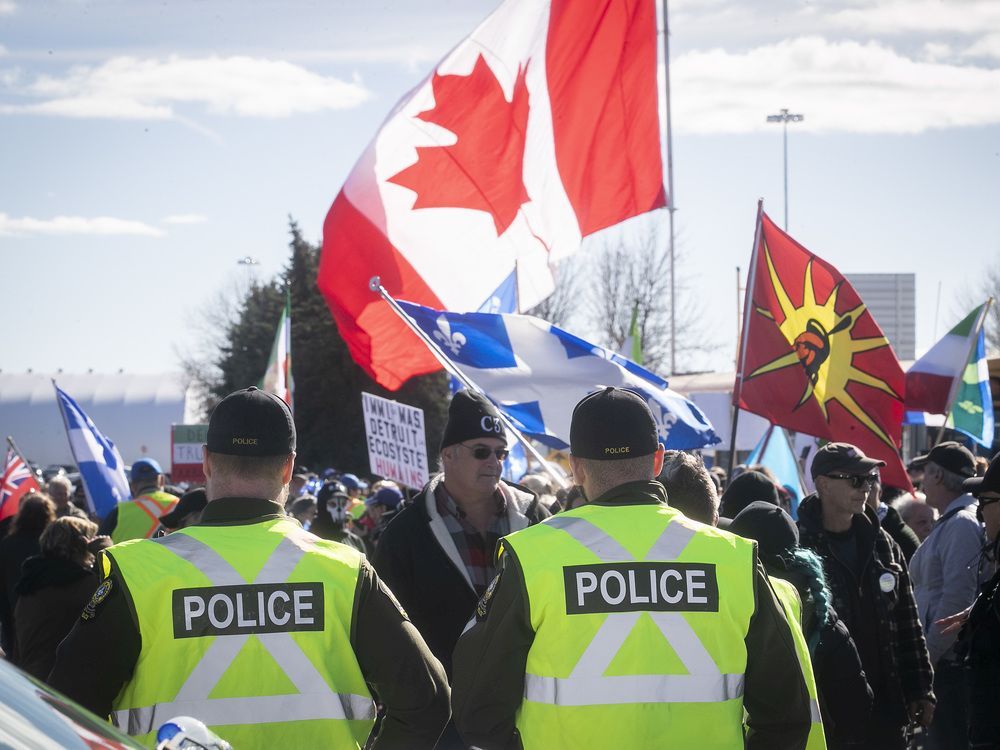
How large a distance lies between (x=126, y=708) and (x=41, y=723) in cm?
119

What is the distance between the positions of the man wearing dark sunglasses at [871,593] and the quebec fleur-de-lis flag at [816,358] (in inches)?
104

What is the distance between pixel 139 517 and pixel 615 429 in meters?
7.05

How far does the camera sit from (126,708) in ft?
10.5

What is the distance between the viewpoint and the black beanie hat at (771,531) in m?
4.93

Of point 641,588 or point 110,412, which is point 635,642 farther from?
point 110,412

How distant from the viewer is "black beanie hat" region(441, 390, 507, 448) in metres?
5.22

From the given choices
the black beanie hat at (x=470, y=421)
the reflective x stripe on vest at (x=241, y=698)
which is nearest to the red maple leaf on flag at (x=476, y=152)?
the black beanie hat at (x=470, y=421)

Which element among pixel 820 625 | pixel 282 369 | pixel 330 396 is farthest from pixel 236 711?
pixel 330 396

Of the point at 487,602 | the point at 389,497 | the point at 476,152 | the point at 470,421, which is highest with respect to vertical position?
the point at 476,152

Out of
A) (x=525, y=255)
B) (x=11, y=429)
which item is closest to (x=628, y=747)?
(x=525, y=255)

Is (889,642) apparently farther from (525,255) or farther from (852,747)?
(525,255)

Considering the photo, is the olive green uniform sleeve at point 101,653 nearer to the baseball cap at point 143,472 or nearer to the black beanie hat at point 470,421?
the black beanie hat at point 470,421

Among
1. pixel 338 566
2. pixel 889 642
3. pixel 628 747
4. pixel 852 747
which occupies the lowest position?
pixel 852 747

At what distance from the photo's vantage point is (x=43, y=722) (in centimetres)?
209
